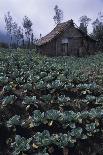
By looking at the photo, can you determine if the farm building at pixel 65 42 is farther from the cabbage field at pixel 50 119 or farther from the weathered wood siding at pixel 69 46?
the cabbage field at pixel 50 119

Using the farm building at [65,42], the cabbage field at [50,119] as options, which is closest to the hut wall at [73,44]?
the farm building at [65,42]

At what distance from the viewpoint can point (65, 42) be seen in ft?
140

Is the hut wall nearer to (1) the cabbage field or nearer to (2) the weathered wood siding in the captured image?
(2) the weathered wood siding

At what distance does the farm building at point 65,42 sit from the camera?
41750 mm

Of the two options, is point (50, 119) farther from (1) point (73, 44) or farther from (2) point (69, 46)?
(1) point (73, 44)

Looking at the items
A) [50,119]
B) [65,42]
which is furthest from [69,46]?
[50,119]

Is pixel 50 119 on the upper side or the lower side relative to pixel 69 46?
lower

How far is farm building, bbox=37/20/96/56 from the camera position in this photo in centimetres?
4175

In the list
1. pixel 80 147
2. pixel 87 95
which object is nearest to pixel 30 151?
pixel 80 147

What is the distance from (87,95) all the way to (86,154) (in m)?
3.90

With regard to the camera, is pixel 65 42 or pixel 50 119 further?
pixel 65 42

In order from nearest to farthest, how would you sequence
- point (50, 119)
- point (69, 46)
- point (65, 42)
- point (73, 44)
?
point (50, 119) < point (65, 42) < point (69, 46) < point (73, 44)

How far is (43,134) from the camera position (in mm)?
10648

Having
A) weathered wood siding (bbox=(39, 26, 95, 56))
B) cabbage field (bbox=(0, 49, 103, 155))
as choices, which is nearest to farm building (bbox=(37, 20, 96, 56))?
weathered wood siding (bbox=(39, 26, 95, 56))
